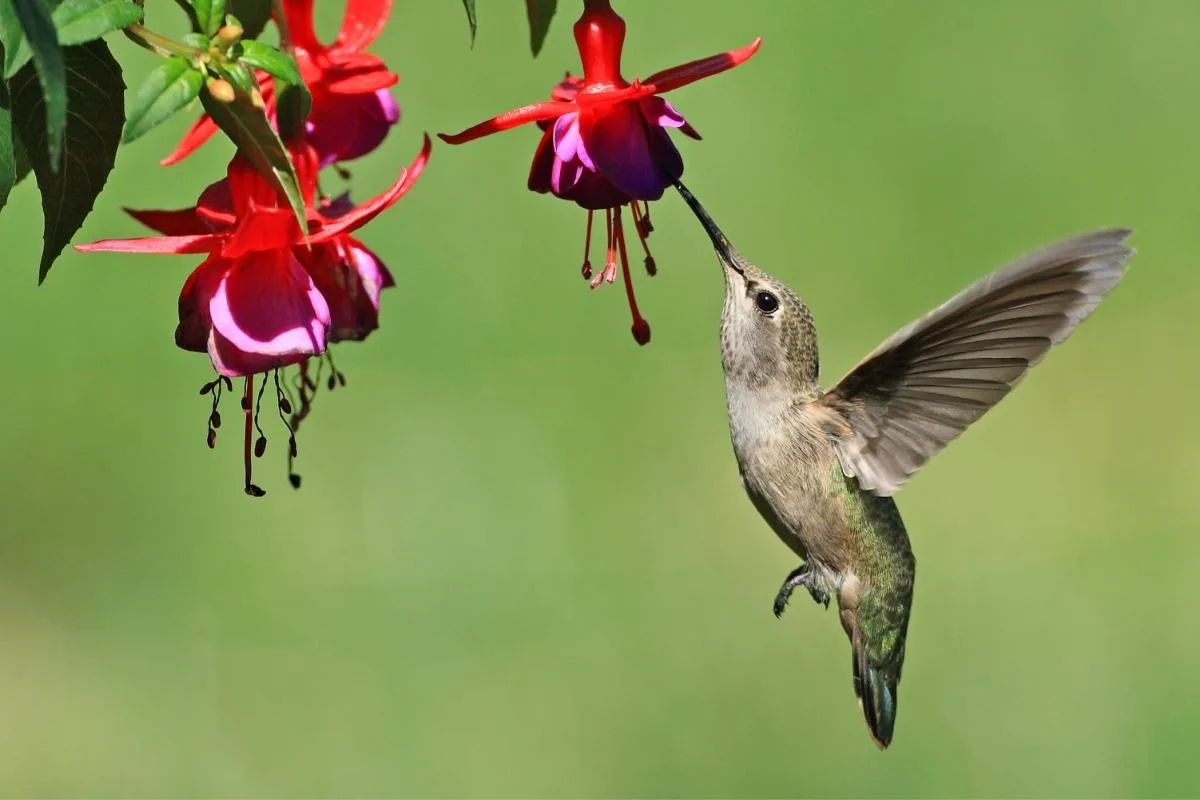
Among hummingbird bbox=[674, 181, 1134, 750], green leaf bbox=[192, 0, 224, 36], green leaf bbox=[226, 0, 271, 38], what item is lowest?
hummingbird bbox=[674, 181, 1134, 750]

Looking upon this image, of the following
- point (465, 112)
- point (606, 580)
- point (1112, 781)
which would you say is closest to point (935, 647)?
point (1112, 781)

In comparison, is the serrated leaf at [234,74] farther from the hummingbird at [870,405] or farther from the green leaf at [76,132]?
the hummingbird at [870,405]

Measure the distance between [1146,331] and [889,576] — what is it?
2.19 m

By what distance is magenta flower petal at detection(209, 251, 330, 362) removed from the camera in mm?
980

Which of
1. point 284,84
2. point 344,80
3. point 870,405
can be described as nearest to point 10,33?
point 284,84

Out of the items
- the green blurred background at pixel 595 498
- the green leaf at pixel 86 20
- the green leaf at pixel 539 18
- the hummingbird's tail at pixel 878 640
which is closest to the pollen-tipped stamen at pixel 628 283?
the green leaf at pixel 539 18

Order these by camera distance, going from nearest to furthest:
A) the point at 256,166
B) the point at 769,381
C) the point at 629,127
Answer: the point at 256,166 < the point at 629,127 < the point at 769,381

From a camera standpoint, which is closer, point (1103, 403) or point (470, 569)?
point (470, 569)

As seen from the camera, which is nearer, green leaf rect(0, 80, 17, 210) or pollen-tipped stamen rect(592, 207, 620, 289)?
green leaf rect(0, 80, 17, 210)

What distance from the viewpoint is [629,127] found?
41.6 inches

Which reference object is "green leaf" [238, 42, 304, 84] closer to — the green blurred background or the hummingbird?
the hummingbird

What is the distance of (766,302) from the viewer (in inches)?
54.6

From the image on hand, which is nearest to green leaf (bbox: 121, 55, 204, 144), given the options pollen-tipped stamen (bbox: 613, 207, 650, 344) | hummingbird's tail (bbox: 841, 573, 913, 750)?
pollen-tipped stamen (bbox: 613, 207, 650, 344)

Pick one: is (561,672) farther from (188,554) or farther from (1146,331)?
(1146,331)
